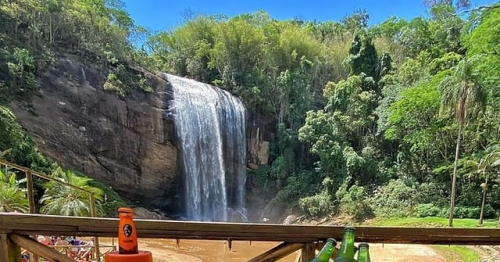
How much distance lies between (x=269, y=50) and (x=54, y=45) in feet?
31.4

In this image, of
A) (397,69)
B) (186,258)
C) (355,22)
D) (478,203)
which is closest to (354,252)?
(186,258)

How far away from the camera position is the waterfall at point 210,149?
15.4 m

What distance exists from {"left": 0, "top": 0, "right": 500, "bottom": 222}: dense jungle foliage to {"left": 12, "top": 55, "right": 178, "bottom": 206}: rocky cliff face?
23.7 inches

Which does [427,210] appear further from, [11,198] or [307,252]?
[307,252]

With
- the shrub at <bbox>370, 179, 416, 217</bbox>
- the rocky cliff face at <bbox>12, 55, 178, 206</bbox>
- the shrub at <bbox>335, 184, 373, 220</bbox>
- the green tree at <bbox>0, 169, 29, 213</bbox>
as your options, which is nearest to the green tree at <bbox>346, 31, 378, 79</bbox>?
the shrub at <bbox>370, 179, 416, 217</bbox>

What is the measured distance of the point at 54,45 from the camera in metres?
14.6

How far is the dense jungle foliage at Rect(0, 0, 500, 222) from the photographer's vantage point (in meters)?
12.5

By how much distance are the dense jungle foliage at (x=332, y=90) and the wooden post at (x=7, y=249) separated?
994 centimetres

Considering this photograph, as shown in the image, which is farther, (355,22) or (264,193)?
(355,22)

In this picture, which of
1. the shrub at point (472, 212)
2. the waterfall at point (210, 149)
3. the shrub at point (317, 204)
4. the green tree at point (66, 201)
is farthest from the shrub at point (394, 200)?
the green tree at point (66, 201)

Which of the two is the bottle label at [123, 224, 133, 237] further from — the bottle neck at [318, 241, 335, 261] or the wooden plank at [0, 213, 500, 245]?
the bottle neck at [318, 241, 335, 261]

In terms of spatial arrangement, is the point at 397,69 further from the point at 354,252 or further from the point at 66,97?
the point at 354,252

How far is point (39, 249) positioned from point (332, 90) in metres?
17.7

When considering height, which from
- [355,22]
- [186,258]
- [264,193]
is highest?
[355,22]
